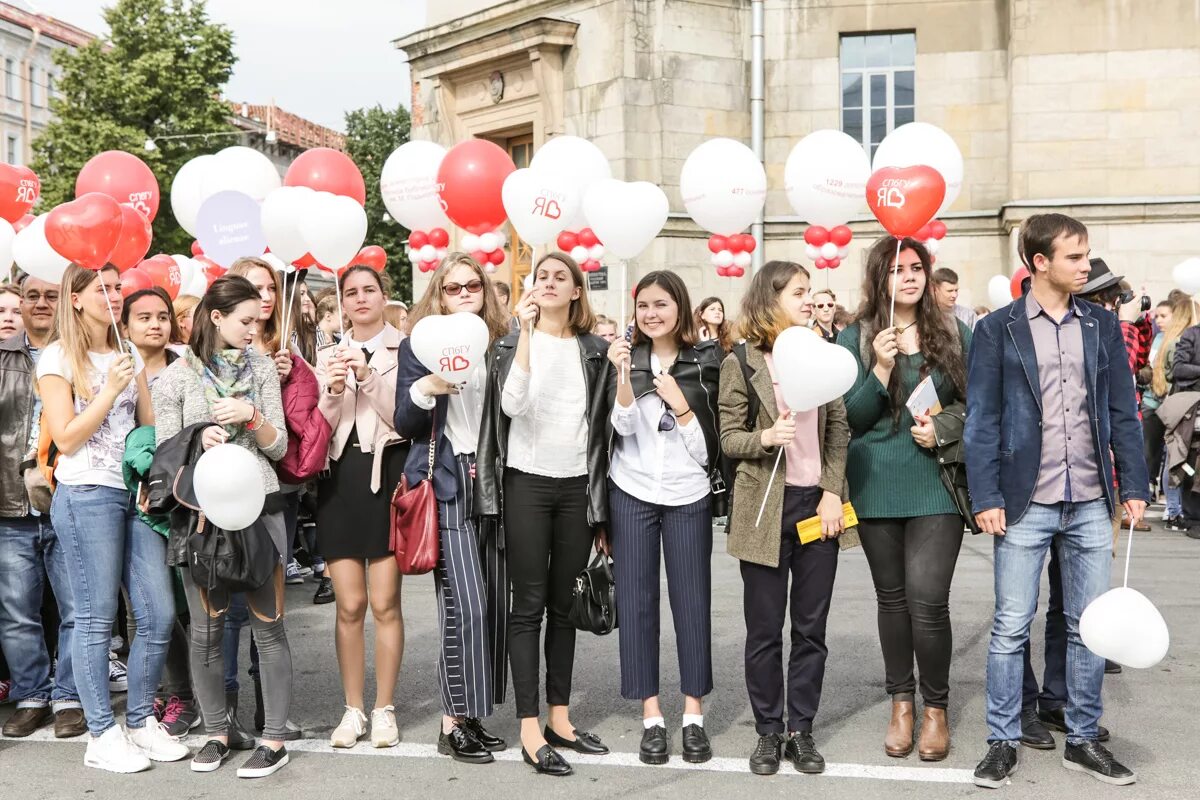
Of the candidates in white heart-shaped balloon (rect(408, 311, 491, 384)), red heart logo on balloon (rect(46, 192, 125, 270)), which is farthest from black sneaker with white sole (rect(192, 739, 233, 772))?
red heart logo on balloon (rect(46, 192, 125, 270))

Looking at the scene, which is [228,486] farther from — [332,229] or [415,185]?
[415,185]

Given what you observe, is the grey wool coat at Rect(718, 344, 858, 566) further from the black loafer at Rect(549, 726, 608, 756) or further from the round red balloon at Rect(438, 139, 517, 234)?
the round red balloon at Rect(438, 139, 517, 234)

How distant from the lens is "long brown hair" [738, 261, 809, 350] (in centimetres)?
504

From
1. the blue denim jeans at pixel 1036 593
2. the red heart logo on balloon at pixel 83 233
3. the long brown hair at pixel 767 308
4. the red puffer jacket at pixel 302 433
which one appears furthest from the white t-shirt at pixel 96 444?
the blue denim jeans at pixel 1036 593

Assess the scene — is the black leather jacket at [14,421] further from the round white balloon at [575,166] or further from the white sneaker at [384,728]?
the round white balloon at [575,166]

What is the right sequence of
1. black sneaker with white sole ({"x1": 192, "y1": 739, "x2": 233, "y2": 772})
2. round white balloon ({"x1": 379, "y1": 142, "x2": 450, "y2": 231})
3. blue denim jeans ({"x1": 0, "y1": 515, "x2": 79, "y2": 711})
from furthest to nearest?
round white balloon ({"x1": 379, "y1": 142, "x2": 450, "y2": 231}) < blue denim jeans ({"x1": 0, "y1": 515, "x2": 79, "y2": 711}) < black sneaker with white sole ({"x1": 192, "y1": 739, "x2": 233, "y2": 772})

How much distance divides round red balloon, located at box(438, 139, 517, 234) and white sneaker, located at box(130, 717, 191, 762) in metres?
2.91

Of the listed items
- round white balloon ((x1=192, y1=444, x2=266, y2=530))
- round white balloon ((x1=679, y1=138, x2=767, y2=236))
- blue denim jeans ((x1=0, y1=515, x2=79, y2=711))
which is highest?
round white balloon ((x1=679, y1=138, x2=767, y2=236))

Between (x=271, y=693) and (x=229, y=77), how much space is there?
32291mm

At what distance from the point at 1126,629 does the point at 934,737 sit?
100 centimetres

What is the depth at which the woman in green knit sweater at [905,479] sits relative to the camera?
494cm

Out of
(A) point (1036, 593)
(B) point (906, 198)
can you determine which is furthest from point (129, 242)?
(A) point (1036, 593)

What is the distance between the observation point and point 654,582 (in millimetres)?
5125

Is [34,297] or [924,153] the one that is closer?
[34,297]
